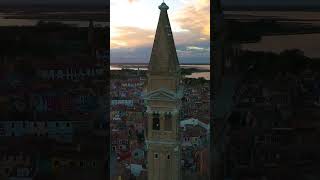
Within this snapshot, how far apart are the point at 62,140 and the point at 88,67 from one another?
1.41 feet

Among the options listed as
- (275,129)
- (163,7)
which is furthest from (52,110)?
(275,129)

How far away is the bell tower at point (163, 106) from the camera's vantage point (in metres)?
2.81

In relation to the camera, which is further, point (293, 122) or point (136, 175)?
point (136, 175)

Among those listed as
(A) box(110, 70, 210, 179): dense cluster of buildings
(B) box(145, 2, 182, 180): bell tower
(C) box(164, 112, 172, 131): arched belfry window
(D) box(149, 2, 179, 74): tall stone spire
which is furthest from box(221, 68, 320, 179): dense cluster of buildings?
(C) box(164, 112, 172, 131): arched belfry window

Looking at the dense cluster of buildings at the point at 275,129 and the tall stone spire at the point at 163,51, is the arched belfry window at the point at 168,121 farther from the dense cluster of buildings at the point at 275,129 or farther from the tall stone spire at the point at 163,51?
the dense cluster of buildings at the point at 275,129

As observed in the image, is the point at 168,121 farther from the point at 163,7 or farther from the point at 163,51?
the point at 163,7

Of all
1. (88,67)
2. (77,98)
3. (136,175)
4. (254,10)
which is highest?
(254,10)

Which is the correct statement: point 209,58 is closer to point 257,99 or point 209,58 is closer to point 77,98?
point 257,99

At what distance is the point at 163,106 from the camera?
9.71ft

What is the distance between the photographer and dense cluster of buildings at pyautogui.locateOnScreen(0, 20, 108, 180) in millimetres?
2107

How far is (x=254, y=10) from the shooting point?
2035mm

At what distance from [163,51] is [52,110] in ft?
3.54

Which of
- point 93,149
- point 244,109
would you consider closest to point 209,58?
point 244,109

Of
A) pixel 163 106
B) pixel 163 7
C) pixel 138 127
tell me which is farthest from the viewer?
pixel 163 106
